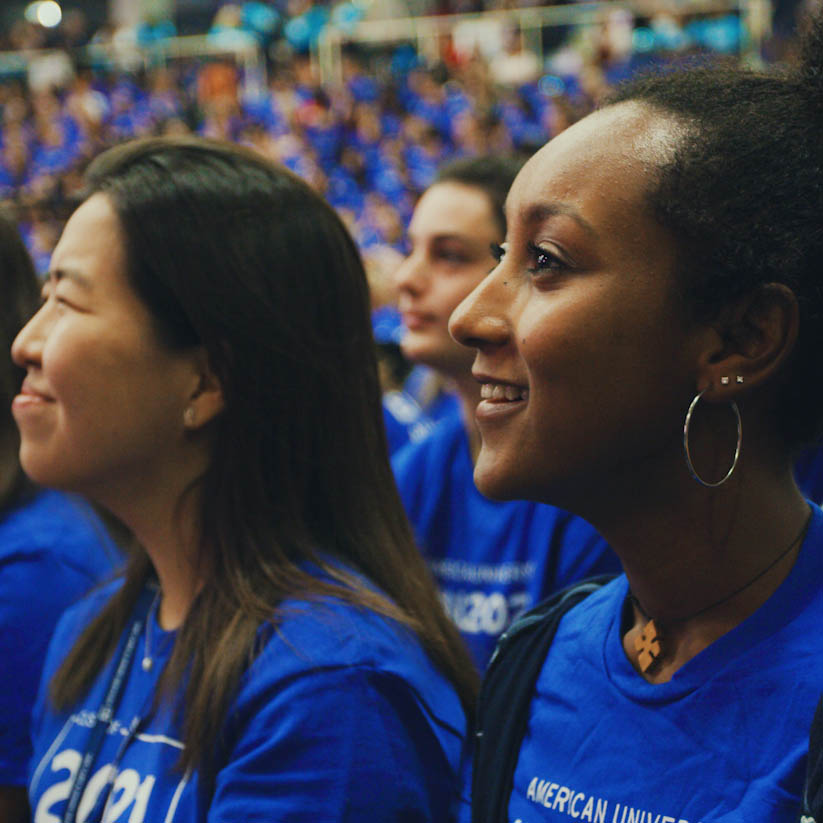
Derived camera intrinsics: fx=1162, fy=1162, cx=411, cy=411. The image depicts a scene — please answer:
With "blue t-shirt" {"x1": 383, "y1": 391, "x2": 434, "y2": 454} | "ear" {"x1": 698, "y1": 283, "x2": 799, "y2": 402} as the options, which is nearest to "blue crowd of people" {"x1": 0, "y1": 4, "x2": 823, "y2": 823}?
"ear" {"x1": 698, "y1": 283, "x2": 799, "y2": 402}

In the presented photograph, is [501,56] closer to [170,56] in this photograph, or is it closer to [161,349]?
[170,56]

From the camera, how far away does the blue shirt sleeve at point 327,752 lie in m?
1.36

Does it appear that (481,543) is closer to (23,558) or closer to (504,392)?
(23,558)

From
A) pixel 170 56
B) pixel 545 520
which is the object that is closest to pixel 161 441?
pixel 545 520

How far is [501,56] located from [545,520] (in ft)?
41.9

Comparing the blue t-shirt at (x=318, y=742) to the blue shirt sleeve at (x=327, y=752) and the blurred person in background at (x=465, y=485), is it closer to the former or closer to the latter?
the blue shirt sleeve at (x=327, y=752)

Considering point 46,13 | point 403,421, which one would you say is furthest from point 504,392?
point 46,13

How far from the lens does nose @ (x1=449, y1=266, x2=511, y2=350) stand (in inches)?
51.0

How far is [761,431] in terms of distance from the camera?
4.14ft

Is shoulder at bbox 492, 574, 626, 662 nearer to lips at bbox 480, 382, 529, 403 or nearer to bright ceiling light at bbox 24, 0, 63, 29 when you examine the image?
lips at bbox 480, 382, 529, 403

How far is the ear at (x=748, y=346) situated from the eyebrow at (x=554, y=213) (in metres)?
0.17

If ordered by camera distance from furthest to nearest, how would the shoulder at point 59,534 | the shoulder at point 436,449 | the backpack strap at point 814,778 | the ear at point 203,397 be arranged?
the shoulder at point 436,449 < the shoulder at point 59,534 < the ear at point 203,397 < the backpack strap at point 814,778

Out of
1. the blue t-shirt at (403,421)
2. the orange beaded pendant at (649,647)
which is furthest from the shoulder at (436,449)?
the orange beaded pendant at (649,647)

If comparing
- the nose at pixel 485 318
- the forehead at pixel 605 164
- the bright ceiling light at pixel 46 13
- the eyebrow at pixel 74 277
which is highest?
the bright ceiling light at pixel 46 13
